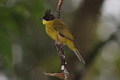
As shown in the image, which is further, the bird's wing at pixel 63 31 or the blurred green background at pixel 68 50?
the bird's wing at pixel 63 31

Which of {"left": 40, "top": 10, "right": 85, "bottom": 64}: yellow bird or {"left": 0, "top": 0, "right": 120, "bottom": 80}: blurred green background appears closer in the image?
{"left": 0, "top": 0, "right": 120, "bottom": 80}: blurred green background

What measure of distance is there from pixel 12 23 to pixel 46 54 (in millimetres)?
2786

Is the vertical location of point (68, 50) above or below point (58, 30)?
below

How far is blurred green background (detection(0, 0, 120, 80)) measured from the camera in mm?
1909

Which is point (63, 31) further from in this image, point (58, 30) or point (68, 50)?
point (68, 50)

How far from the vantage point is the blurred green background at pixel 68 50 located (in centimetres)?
191

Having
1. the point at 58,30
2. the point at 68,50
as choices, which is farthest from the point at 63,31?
the point at 68,50

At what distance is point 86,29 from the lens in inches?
149

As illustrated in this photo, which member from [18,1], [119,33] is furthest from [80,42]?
[18,1]

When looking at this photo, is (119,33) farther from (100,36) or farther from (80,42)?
(100,36)

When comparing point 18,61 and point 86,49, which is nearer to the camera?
point 86,49

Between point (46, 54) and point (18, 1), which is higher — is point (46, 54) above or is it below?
below

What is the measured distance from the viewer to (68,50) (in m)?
4.31

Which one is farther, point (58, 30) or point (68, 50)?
point (68, 50)
